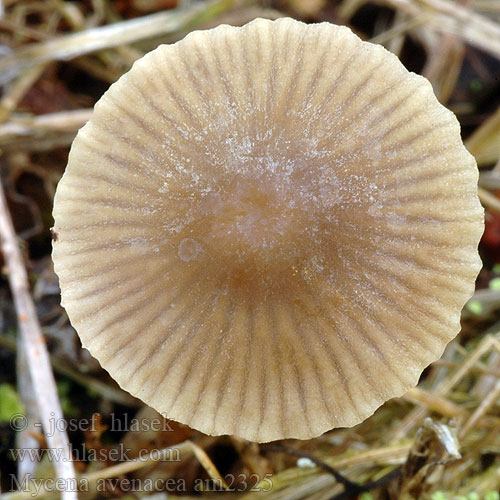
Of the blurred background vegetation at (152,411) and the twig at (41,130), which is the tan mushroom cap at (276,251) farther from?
the twig at (41,130)

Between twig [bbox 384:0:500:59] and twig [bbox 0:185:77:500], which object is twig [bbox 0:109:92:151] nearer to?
twig [bbox 0:185:77:500]

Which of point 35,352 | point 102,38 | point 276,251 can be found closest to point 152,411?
point 35,352

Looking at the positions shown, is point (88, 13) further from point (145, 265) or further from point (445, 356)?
point (445, 356)

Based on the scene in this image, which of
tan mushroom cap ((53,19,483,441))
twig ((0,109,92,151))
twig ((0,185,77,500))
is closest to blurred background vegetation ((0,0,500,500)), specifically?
twig ((0,109,92,151))

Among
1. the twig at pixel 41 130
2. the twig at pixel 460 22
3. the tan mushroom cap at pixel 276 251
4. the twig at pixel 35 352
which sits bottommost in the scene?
the twig at pixel 35 352

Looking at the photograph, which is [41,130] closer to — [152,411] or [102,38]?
[102,38]

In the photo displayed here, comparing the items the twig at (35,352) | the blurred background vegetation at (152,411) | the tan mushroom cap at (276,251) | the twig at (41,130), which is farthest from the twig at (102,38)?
the tan mushroom cap at (276,251)

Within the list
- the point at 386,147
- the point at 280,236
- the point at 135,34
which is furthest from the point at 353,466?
the point at 135,34
